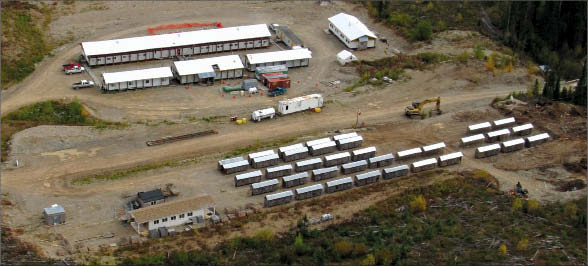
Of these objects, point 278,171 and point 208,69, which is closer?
point 278,171

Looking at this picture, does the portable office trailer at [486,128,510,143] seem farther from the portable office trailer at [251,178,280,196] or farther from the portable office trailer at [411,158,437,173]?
the portable office trailer at [251,178,280,196]

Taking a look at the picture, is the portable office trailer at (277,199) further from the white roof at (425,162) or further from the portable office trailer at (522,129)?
the portable office trailer at (522,129)

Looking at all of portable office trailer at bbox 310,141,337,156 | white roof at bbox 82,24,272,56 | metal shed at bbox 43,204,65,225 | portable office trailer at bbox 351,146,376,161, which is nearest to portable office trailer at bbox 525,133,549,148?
portable office trailer at bbox 351,146,376,161

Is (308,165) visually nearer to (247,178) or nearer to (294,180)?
(294,180)

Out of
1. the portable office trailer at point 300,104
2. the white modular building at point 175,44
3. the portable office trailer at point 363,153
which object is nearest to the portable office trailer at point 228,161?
the portable office trailer at point 363,153

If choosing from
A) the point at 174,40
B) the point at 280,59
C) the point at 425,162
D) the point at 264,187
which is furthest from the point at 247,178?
the point at 174,40

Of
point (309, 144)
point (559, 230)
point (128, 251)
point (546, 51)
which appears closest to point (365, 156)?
point (309, 144)
